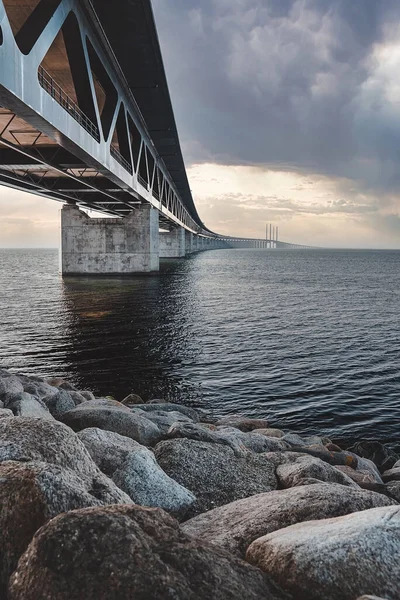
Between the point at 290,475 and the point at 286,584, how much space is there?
3105 millimetres

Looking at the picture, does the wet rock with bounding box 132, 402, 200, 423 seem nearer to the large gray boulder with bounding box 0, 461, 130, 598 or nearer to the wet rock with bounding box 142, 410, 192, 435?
the wet rock with bounding box 142, 410, 192, 435

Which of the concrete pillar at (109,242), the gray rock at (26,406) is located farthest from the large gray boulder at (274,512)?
the concrete pillar at (109,242)

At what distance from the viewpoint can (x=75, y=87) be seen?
20.0m

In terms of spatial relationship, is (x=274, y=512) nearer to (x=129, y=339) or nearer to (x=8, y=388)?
(x=8, y=388)

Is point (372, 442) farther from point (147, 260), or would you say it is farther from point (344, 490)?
point (147, 260)

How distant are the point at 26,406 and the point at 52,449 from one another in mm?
3249

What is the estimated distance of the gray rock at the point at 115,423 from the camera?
703 cm

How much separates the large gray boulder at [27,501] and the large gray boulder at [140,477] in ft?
4.59

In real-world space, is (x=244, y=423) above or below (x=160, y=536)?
below

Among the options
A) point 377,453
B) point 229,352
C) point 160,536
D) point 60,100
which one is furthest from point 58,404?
point 60,100

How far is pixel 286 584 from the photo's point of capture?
2.80 meters

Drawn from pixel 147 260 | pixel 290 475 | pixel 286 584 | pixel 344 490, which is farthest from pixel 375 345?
pixel 147 260

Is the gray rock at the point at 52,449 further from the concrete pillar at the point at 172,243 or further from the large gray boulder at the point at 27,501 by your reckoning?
the concrete pillar at the point at 172,243

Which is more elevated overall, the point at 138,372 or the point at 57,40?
the point at 57,40
